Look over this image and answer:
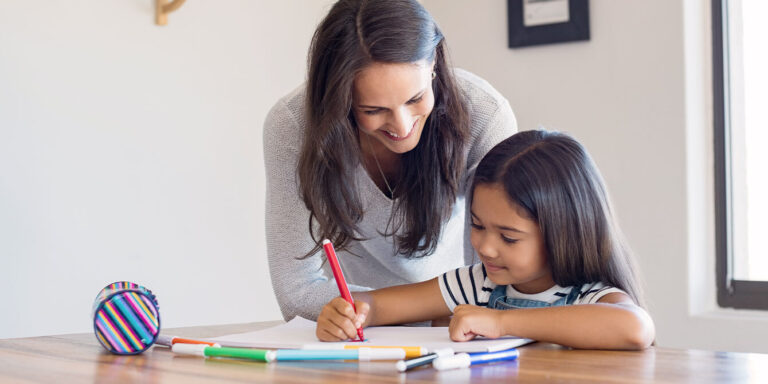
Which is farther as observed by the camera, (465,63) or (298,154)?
(465,63)

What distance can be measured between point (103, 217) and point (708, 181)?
147 cm

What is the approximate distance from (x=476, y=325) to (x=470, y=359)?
15cm

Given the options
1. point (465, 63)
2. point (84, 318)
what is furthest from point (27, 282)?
point (465, 63)

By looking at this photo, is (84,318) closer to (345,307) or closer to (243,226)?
(243,226)

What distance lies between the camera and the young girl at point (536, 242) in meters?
1.08

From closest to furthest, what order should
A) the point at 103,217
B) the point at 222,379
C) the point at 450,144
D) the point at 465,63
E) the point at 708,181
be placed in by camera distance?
the point at 222,379 → the point at 450,144 → the point at 103,217 → the point at 708,181 → the point at 465,63

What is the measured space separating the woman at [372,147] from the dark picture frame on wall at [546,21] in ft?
3.19

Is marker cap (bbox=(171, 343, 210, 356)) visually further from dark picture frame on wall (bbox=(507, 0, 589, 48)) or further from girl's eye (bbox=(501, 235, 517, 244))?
dark picture frame on wall (bbox=(507, 0, 589, 48))

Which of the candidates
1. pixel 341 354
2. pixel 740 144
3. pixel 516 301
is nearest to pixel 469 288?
pixel 516 301

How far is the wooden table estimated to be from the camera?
2.43 feet

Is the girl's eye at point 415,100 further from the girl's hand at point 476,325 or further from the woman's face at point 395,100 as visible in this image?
the girl's hand at point 476,325

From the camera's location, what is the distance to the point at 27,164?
1.78 m

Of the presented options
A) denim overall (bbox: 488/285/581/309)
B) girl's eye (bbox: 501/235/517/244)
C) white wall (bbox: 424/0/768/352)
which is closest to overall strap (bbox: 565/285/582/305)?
denim overall (bbox: 488/285/581/309)

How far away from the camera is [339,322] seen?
102cm
